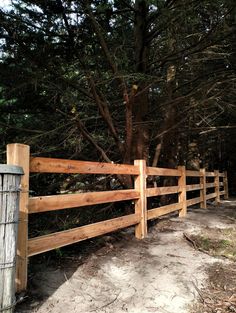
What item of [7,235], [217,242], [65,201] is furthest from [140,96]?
[7,235]

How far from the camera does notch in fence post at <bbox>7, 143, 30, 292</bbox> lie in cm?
274

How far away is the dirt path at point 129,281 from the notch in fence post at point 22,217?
23 cm

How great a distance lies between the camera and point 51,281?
3.08m

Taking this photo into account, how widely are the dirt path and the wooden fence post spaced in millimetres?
333

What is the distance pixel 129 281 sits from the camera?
3320mm

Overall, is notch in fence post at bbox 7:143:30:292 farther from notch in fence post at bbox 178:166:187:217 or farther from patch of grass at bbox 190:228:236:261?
notch in fence post at bbox 178:166:187:217

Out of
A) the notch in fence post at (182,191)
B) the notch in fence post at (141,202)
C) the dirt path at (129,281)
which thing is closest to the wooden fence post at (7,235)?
the dirt path at (129,281)

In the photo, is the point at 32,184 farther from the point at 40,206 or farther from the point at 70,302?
the point at 70,302

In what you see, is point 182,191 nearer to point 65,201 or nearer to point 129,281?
point 129,281

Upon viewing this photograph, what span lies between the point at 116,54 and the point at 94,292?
380cm

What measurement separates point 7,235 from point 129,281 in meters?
1.54

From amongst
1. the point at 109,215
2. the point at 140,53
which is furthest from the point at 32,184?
the point at 140,53

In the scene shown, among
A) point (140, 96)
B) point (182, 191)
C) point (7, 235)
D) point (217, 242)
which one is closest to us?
point (7, 235)

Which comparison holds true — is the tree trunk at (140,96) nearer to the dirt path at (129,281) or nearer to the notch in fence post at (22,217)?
the dirt path at (129,281)
